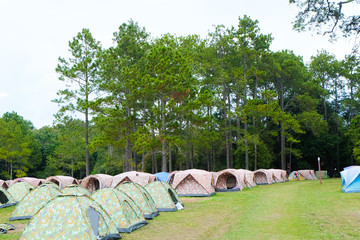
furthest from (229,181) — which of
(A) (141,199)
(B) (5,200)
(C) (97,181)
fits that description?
(B) (5,200)

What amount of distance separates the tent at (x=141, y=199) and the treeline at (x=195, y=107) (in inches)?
525

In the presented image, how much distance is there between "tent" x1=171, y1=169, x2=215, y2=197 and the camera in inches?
758

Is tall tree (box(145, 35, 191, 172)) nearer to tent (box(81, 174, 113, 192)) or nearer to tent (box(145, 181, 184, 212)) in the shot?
tent (box(81, 174, 113, 192))

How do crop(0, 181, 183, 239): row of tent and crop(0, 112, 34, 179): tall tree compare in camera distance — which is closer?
crop(0, 181, 183, 239): row of tent

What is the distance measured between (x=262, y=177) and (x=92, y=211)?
24945 millimetres

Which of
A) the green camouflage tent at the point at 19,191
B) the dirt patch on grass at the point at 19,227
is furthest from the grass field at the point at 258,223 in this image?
the green camouflage tent at the point at 19,191

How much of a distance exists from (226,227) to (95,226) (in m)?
3.86

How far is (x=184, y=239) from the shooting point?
8.12 meters

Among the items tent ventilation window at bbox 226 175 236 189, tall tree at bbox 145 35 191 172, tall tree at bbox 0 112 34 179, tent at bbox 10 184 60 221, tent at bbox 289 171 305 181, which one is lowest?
tent at bbox 289 171 305 181

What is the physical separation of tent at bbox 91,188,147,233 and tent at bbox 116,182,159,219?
0.97 metres

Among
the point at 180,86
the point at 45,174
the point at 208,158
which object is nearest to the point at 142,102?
the point at 180,86

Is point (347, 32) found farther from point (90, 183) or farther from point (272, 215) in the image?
point (90, 183)

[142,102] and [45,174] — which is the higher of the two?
[142,102]

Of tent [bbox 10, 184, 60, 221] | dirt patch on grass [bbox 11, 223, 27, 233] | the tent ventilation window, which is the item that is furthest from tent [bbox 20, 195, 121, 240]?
the tent ventilation window
